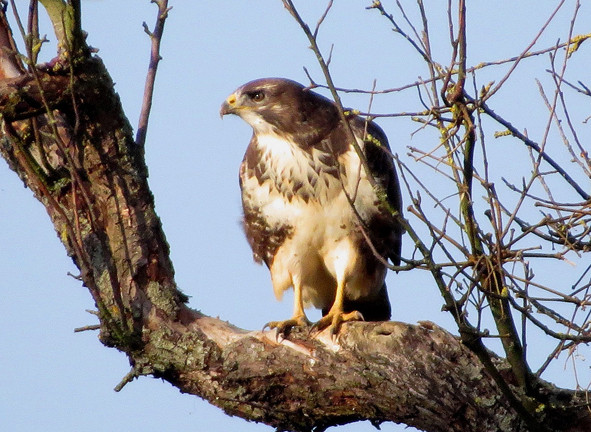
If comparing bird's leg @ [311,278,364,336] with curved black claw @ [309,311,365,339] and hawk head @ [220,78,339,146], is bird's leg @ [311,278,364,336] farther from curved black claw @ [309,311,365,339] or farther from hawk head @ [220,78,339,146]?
hawk head @ [220,78,339,146]

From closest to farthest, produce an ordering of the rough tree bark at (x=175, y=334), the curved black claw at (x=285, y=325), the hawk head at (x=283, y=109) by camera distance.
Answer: the rough tree bark at (x=175, y=334), the curved black claw at (x=285, y=325), the hawk head at (x=283, y=109)

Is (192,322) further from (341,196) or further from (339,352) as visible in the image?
(341,196)

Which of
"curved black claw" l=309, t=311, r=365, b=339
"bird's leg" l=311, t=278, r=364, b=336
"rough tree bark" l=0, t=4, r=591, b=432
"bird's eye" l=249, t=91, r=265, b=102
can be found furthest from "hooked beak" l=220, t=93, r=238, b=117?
"curved black claw" l=309, t=311, r=365, b=339

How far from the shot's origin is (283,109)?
5785mm

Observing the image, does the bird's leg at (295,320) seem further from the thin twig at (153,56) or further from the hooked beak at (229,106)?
the thin twig at (153,56)

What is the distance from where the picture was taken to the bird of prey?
216 inches

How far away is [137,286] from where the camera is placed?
4.91 meters

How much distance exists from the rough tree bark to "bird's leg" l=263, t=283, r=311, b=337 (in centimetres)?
9

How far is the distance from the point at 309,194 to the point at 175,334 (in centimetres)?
122

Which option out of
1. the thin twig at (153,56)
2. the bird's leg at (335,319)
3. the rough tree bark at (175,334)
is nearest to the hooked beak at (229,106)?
the thin twig at (153,56)

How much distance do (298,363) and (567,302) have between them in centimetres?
139

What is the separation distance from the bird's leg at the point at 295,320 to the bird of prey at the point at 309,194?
0.01m

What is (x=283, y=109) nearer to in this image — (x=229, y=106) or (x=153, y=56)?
(x=229, y=106)

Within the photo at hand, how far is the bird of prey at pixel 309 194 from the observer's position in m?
5.48
